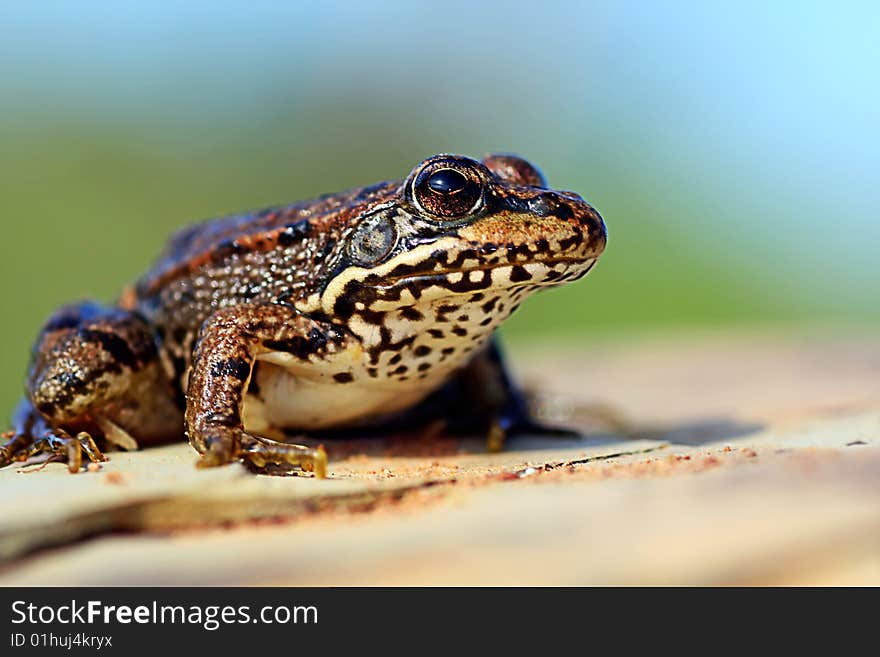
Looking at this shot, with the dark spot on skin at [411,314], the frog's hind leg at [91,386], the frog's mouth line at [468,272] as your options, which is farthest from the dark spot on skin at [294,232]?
A: the frog's hind leg at [91,386]

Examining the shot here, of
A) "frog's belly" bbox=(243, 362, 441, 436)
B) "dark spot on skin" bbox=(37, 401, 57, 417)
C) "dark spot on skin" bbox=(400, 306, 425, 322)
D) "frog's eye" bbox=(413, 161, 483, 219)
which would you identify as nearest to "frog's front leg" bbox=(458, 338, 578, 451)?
"frog's belly" bbox=(243, 362, 441, 436)

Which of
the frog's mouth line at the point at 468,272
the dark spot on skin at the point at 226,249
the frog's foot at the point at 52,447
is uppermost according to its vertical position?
the dark spot on skin at the point at 226,249

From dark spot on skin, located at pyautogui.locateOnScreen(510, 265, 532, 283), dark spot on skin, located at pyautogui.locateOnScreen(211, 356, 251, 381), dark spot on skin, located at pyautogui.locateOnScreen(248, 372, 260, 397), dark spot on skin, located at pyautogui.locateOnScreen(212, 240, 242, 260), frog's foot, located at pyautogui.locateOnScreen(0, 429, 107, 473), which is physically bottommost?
frog's foot, located at pyautogui.locateOnScreen(0, 429, 107, 473)

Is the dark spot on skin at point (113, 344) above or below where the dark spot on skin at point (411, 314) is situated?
Result: above

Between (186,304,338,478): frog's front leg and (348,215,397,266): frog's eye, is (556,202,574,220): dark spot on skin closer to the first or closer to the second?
(348,215,397,266): frog's eye

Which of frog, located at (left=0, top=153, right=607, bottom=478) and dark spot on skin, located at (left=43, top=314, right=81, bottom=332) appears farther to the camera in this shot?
dark spot on skin, located at (left=43, top=314, right=81, bottom=332)

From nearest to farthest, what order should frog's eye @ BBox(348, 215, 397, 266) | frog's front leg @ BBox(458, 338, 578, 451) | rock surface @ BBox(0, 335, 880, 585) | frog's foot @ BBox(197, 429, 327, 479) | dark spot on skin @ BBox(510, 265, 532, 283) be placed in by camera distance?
rock surface @ BBox(0, 335, 880, 585) < frog's foot @ BBox(197, 429, 327, 479) < dark spot on skin @ BBox(510, 265, 532, 283) < frog's eye @ BBox(348, 215, 397, 266) < frog's front leg @ BBox(458, 338, 578, 451)

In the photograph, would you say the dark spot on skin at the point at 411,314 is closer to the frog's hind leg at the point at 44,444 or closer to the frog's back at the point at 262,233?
the frog's back at the point at 262,233
